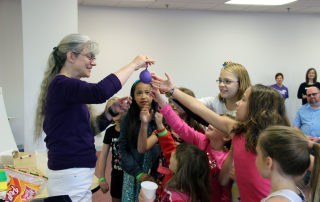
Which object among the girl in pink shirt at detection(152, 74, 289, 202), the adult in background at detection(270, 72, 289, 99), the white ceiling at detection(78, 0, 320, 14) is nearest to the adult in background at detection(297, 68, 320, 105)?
the adult in background at detection(270, 72, 289, 99)

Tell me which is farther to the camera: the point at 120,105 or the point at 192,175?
the point at 120,105

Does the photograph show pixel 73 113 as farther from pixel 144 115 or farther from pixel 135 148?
pixel 135 148

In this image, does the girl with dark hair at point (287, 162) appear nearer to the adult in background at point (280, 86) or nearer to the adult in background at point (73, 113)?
the adult in background at point (73, 113)

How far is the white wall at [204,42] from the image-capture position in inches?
244

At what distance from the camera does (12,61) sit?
5355mm

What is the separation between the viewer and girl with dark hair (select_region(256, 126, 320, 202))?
1110 mm

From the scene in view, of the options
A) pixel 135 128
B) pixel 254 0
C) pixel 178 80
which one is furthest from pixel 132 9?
pixel 135 128

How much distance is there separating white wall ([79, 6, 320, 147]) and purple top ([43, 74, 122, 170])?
4.78 m

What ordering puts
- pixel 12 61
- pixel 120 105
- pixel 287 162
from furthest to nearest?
pixel 12 61
pixel 120 105
pixel 287 162

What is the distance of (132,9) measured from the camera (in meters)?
6.28

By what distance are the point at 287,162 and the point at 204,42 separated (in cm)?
594

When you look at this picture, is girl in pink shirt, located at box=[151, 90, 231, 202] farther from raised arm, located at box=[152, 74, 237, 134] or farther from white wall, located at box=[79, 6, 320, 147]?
white wall, located at box=[79, 6, 320, 147]

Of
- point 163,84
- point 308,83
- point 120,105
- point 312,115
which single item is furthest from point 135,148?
point 308,83

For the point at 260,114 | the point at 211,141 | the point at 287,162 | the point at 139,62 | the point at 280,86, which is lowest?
the point at 280,86
